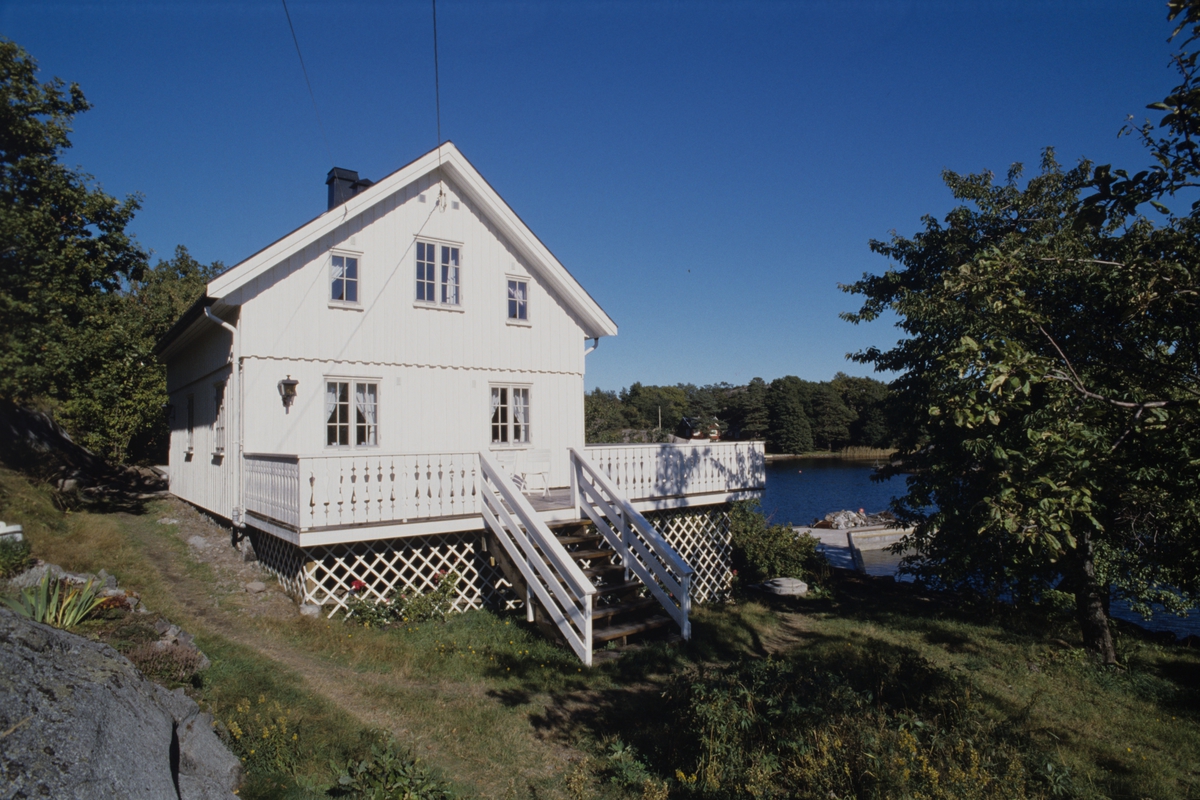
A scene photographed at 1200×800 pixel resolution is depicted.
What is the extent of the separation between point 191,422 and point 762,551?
14.2 meters

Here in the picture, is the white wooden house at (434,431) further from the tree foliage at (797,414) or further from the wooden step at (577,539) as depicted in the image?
the tree foliage at (797,414)

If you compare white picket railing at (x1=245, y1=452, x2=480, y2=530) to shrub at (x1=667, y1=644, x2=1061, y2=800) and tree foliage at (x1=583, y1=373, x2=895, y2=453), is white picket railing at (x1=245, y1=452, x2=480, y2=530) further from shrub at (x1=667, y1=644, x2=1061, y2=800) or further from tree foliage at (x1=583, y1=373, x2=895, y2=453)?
tree foliage at (x1=583, y1=373, x2=895, y2=453)

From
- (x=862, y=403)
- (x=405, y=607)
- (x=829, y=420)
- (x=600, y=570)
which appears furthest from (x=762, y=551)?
(x=862, y=403)

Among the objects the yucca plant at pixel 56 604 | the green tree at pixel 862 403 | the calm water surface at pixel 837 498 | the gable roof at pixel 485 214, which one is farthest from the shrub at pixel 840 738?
the green tree at pixel 862 403

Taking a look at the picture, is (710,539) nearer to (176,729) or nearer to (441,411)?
(441,411)

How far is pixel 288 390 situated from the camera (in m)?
11.8

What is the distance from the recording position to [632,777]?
5.97 meters

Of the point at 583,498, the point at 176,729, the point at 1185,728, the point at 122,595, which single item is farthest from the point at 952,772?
the point at 122,595

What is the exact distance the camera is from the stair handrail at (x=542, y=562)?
30.0ft

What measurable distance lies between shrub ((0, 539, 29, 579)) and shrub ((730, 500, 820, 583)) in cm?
1198

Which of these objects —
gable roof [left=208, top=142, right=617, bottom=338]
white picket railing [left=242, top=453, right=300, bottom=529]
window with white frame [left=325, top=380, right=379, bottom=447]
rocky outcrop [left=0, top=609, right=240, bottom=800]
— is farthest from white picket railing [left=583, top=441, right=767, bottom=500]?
rocky outcrop [left=0, top=609, right=240, bottom=800]

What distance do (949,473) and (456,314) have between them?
9.83m

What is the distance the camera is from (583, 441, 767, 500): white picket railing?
12.8 m

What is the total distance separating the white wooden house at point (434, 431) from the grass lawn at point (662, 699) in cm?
113
